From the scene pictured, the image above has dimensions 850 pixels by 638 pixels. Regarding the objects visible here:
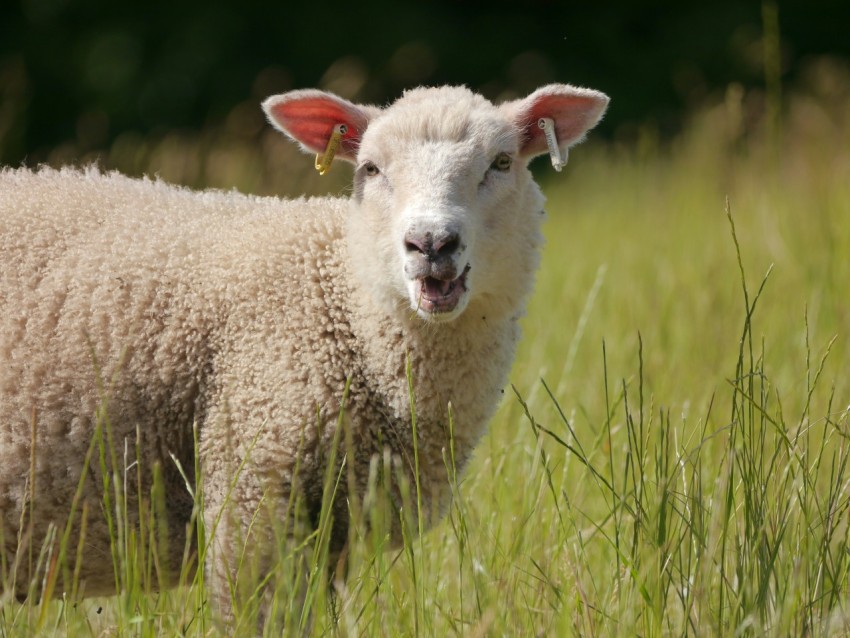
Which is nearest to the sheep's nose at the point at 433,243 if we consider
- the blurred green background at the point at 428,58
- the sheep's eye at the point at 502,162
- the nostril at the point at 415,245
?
the nostril at the point at 415,245

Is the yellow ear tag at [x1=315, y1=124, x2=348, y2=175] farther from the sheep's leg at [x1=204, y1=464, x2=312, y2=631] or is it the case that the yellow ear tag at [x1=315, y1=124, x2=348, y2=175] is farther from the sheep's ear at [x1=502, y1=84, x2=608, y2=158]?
the sheep's leg at [x1=204, y1=464, x2=312, y2=631]

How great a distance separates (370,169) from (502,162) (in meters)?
0.36

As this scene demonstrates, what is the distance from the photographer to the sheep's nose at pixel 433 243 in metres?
2.77

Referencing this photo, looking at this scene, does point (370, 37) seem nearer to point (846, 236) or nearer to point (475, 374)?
point (846, 236)

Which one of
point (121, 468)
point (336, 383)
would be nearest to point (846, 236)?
point (336, 383)

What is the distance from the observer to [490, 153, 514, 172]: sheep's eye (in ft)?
10.3

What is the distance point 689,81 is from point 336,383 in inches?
423

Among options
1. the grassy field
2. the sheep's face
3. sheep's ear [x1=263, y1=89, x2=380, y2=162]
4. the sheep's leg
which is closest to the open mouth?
the sheep's face

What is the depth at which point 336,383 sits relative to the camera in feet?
9.64

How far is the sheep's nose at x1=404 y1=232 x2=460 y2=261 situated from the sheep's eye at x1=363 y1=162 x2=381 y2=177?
16.6 inches

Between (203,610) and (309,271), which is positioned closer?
(203,610)

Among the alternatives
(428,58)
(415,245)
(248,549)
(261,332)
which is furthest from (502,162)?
(428,58)

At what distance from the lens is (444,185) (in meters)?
2.95

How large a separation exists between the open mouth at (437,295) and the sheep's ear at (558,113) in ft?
2.14
